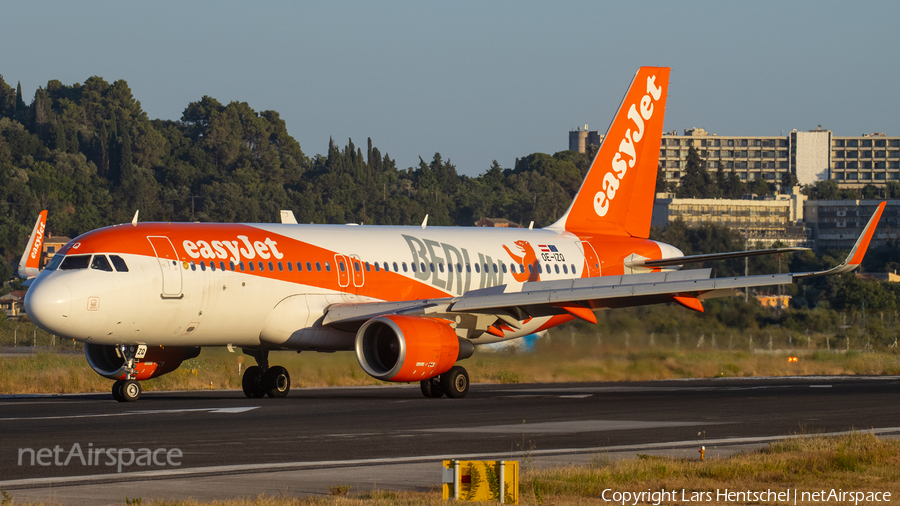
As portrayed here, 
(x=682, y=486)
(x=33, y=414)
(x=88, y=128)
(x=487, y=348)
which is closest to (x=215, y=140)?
(x=88, y=128)

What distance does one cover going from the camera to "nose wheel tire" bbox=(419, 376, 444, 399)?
94.3 feet

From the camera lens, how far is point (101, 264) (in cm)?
2562

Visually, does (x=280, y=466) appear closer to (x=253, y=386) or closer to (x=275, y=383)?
(x=275, y=383)

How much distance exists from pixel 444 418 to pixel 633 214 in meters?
17.3

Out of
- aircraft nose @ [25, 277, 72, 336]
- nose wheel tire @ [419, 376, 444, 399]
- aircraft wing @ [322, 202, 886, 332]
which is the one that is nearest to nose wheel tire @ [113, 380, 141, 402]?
aircraft nose @ [25, 277, 72, 336]

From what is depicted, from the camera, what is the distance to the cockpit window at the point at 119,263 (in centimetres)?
2561

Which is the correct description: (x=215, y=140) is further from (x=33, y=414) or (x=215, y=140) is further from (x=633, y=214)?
(x=33, y=414)

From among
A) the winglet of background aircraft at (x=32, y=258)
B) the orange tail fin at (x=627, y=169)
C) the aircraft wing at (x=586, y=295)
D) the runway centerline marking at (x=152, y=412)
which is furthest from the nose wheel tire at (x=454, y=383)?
the winglet of background aircraft at (x=32, y=258)

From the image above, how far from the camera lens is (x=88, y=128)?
7805 inches

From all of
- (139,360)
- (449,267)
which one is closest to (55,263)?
(139,360)

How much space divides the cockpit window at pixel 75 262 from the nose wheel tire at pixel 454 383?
810cm

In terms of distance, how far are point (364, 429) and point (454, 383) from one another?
8.45 metres

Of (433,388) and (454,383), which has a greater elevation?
(454,383)

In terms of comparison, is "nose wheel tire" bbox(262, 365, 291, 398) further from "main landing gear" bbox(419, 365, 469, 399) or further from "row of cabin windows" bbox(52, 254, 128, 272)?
"row of cabin windows" bbox(52, 254, 128, 272)
